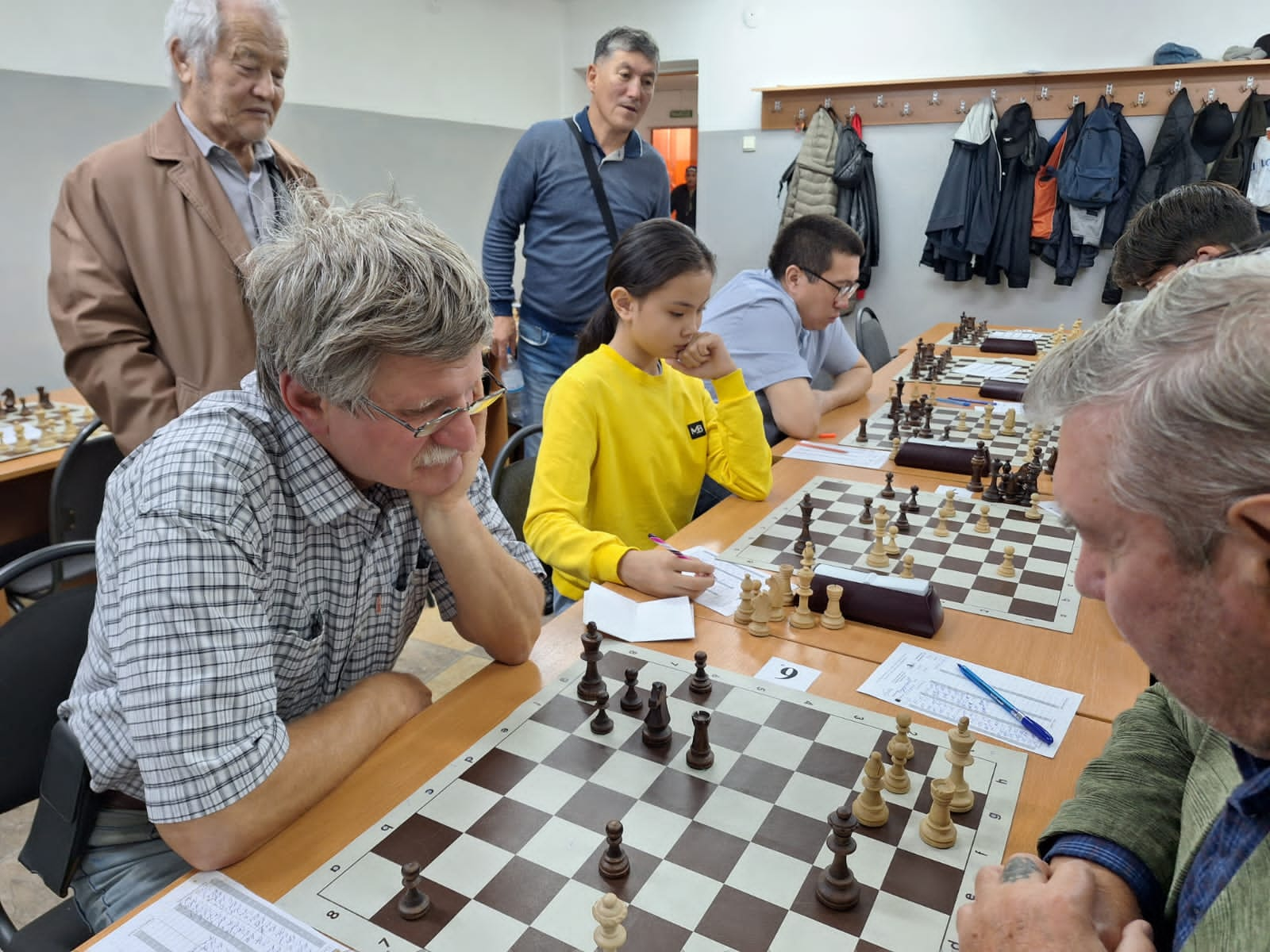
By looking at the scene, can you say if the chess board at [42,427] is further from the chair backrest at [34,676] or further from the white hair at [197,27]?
the chair backrest at [34,676]

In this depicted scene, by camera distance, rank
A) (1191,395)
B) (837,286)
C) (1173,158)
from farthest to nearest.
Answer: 1. (1173,158)
2. (837,286)
3. (1191,395)

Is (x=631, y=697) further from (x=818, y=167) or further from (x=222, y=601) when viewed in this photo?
(x=818, y=167)

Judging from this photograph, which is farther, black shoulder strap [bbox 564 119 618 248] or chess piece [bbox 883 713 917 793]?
black shoulder strap [bbox 564 119 618 248]

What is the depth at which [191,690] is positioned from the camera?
41.0 inches

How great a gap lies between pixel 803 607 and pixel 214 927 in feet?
3.60

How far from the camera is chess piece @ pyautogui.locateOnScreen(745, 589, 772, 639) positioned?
5.27 ft

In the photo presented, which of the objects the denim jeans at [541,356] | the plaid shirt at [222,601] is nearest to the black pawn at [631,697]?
the plaid shirt at [222,601]

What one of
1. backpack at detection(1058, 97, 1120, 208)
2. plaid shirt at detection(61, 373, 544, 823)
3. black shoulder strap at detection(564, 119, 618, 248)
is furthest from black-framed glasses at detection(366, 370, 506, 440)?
backpack at detection(1058, 97, 1120, 208)

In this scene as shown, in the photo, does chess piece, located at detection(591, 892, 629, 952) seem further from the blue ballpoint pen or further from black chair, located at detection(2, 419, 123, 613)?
black chair, located at detection(2, 419, 123, 613)

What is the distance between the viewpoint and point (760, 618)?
1.62 meters

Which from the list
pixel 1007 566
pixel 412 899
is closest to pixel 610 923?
pixel 412 899

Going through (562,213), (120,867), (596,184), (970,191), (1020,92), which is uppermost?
(1020,92)

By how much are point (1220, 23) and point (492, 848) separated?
692 cm

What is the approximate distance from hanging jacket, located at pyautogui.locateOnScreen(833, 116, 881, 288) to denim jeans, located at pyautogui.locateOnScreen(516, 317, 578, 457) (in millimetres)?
3518
